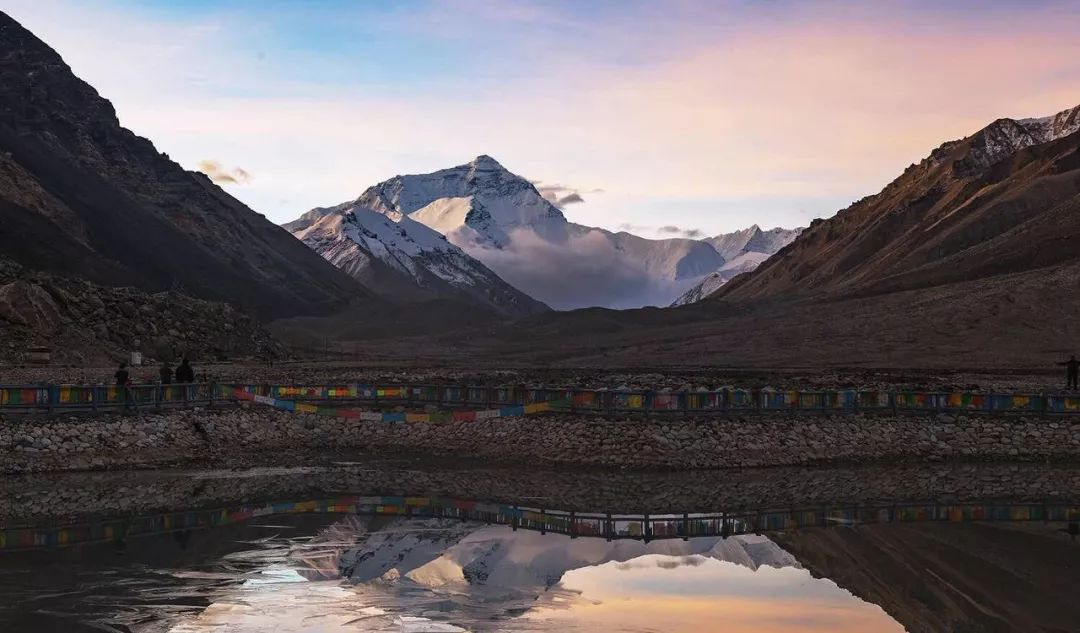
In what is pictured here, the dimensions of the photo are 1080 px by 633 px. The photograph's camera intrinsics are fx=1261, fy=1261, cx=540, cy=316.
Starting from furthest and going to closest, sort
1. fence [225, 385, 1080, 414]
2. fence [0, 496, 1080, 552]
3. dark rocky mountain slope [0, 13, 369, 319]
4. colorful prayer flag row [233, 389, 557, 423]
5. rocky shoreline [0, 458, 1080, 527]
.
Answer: dark rocky mountain slope [0, 13, 369, 319], colorful prayer flag row [233, 389, 557, 423], fence [225, 385, 1080, 414], rocky shoreline [0, 458, 1080, 527], fence [0, 496, 1080, 552]

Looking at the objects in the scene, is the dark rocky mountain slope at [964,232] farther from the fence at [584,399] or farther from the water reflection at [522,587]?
the water reflection at [522,587]

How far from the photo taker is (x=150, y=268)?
165 m

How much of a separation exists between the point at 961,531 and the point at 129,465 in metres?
22.9

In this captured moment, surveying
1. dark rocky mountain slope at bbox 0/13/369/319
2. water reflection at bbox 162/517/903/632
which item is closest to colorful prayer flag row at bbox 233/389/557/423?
water reflection at bbox 162/517/903/632

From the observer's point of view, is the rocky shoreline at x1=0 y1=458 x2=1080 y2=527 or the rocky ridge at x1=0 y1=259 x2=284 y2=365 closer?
the rocky shoreline at x1=0 y1=458 x2=1080 y2=527

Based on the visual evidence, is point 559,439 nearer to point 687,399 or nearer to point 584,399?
point 584,399

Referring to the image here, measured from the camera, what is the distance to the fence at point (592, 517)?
87.4 feet

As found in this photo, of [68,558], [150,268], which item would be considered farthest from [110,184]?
[68,558]

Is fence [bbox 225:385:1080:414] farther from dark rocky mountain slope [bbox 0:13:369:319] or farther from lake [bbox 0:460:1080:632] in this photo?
dark rocky mountain slope [bbox 0:13:369:319]

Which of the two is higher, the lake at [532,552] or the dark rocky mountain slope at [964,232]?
the dark rocky mountain slope at [964,232]

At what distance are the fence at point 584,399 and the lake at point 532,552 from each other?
482 cm

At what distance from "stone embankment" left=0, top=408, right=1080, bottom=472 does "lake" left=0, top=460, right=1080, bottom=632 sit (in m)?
2.09

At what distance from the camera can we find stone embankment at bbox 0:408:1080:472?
37094 millimetres

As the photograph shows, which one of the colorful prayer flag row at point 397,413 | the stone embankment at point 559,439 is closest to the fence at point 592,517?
the stone embankment at point 559,439
